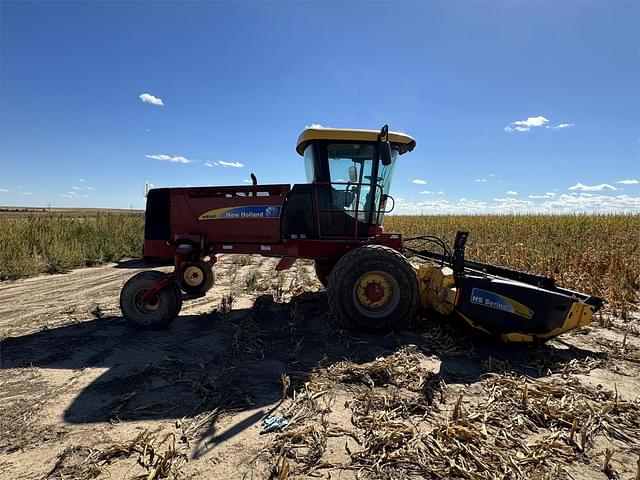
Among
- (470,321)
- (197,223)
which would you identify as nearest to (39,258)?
(197,223)

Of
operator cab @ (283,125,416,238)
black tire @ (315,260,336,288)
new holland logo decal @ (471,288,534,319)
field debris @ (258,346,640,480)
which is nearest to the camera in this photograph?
field debris @ (258,346,640,480)

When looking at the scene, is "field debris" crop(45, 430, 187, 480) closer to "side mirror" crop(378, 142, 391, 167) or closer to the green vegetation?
"side mirror" crop(378, 142, 391, 167)

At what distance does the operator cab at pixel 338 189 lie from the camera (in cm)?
493

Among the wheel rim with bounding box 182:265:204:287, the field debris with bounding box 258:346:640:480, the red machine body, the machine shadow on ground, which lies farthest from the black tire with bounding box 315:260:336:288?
the field debris with bounding box 258:346:640:480

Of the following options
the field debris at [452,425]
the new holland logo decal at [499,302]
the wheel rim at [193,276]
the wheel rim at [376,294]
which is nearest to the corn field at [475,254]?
the new holland logo decal at [499,302]

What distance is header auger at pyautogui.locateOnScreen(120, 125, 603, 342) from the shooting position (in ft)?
14.1

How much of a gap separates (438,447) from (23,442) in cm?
262

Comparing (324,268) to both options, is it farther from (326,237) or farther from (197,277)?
(197,277)

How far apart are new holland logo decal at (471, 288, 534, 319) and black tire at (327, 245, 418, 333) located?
0.67 meters

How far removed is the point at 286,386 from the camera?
287cm

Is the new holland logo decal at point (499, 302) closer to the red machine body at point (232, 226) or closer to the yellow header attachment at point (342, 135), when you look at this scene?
the red machine body at point (232, 226)

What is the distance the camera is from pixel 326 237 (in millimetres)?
5066

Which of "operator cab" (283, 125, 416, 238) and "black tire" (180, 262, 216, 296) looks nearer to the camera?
"operator cab" (283, 125, 416, 238)

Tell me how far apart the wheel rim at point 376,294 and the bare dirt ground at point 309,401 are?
0.37 meters
